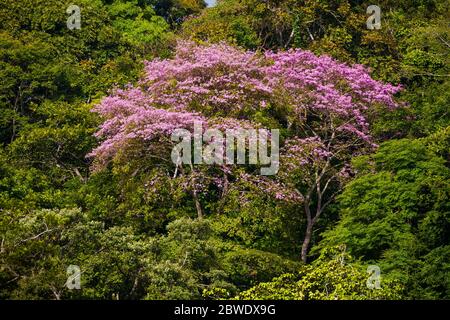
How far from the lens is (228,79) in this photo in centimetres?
2377

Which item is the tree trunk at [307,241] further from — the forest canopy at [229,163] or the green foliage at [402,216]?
the green foliage at [402,216]

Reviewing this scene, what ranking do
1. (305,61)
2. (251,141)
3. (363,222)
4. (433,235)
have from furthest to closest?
1. (305,61)
2. (251,141)
3. (363,222)
4. (433,235)

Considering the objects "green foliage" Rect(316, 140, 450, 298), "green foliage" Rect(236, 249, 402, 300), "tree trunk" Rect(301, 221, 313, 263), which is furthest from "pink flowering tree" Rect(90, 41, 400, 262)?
"green foliage" Rect(236, 249, 402, 300)

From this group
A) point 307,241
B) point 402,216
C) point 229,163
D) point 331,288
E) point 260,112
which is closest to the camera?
point 331,288

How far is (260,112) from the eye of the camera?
2341 cm

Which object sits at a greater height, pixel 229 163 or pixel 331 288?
pixel 229 163

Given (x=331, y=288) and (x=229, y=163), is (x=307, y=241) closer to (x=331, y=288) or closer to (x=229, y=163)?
(x=229, y=163)

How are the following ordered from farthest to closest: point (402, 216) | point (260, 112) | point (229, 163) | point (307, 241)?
1. point (260, 112)
2. point (307, 241)
3. point (229, 163)
4. point (402, 216)

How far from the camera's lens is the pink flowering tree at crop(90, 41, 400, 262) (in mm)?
22656

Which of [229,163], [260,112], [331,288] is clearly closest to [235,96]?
[260,112]
